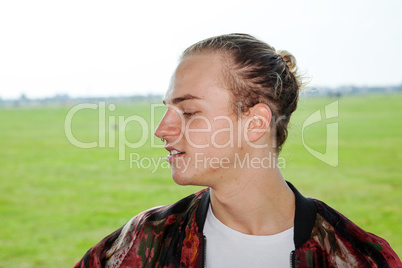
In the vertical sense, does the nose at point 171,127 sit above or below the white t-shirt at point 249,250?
above

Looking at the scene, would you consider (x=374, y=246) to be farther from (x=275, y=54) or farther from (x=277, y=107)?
(x=275, y=54)

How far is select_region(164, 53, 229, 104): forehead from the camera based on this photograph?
4.17 ft

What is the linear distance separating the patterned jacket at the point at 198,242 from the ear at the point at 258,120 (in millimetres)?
245

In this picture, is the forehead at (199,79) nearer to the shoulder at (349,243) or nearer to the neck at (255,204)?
the neck at (255,204)

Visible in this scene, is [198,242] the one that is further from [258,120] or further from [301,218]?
[258,120]

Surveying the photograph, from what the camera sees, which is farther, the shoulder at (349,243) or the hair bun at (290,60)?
the hair bun at (290,60)

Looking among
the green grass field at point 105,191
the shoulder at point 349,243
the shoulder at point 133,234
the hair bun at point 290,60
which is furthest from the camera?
the green grass field at point 105,191

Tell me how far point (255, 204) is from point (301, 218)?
155 mm

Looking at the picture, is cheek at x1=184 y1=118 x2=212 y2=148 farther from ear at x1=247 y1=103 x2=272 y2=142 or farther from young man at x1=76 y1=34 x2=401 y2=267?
ear at x1=247 y1=103 x2=272 y2=142

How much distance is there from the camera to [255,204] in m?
1.32

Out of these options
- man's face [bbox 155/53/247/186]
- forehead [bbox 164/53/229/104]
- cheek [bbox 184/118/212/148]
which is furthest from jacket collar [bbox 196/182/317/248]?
forehead [bbox 164/53/229/104]

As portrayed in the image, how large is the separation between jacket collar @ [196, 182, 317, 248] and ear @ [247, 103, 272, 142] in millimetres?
236

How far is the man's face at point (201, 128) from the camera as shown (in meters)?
1.25

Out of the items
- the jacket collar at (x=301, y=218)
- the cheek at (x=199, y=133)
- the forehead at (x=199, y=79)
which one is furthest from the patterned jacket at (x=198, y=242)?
the forehead at (x=199, y=79)
